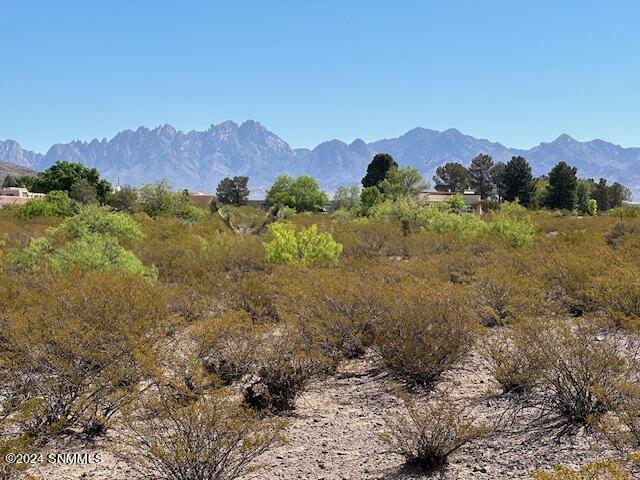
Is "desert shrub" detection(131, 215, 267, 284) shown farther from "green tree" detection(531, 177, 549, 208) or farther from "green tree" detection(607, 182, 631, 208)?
"green tree" detection(607, 182, 631, 208)

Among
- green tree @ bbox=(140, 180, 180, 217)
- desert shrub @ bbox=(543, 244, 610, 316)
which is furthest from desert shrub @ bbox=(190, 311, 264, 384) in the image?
green tree @ bbox=(140, 180, 180, 217)

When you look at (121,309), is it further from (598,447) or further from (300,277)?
(598,447)

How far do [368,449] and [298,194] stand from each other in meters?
67.8

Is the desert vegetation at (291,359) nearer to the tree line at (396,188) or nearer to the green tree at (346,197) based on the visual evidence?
the tree line at (396,188)

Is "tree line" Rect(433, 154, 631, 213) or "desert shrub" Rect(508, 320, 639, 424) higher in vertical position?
"tree line" Rect(433, 154, 631, 213)

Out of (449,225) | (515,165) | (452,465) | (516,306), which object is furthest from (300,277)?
(515,165)

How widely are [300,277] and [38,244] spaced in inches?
269

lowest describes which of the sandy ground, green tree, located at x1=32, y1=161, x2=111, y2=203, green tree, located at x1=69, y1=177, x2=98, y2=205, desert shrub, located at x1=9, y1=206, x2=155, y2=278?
the sandy ground

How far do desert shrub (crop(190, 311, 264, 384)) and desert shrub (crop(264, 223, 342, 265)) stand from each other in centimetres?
773

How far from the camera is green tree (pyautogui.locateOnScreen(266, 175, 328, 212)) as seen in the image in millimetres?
71750

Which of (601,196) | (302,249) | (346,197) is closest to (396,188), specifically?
(346,197)

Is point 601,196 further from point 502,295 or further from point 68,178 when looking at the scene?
point 502,295

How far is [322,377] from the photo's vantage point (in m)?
8.66

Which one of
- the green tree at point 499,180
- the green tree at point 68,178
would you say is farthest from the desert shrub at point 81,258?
the green tree at point 499,180
